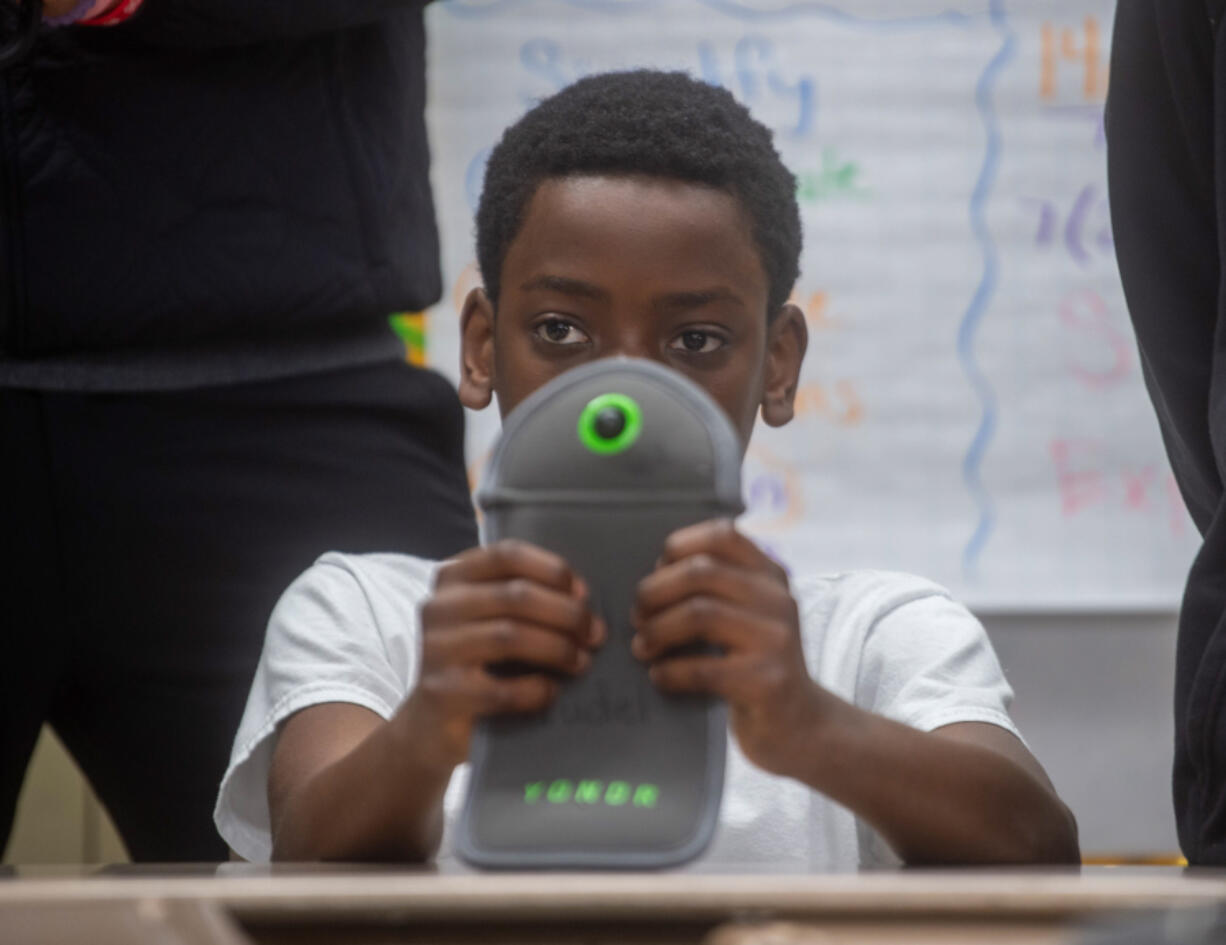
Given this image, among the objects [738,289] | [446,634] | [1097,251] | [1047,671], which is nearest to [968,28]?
[1097,251]

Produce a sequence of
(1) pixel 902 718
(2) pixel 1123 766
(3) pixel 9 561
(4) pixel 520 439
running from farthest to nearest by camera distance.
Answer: (2) pixel 1123 766
(3) pixel 9 561
(1) pixel 902 718
(4) pixel 520 439

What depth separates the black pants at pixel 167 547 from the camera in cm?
88

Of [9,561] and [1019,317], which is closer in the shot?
[9,561]

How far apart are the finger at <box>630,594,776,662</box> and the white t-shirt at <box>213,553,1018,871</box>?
0.27 meters

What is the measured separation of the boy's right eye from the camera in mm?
819

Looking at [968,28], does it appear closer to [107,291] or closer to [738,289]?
[738,289]

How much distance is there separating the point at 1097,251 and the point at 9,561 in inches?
42.1

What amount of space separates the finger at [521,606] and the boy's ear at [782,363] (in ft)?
1.37

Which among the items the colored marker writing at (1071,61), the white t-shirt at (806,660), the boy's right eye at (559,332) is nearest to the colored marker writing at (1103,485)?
the colored marker writing at (1071,61)

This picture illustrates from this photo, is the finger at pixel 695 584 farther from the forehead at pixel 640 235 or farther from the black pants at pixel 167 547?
the black pants at pixel 167 547

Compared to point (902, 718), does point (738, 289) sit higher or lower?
higher

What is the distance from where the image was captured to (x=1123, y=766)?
1.48 metres

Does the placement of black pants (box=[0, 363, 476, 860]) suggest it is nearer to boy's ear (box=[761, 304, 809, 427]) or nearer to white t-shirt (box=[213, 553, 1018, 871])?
white t-shirt (box=[213, 553, 1018, 871])

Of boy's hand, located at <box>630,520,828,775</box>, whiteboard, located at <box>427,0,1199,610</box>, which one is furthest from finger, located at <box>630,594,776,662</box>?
whiteboard, located at <box>427,0,1199,610</box>
